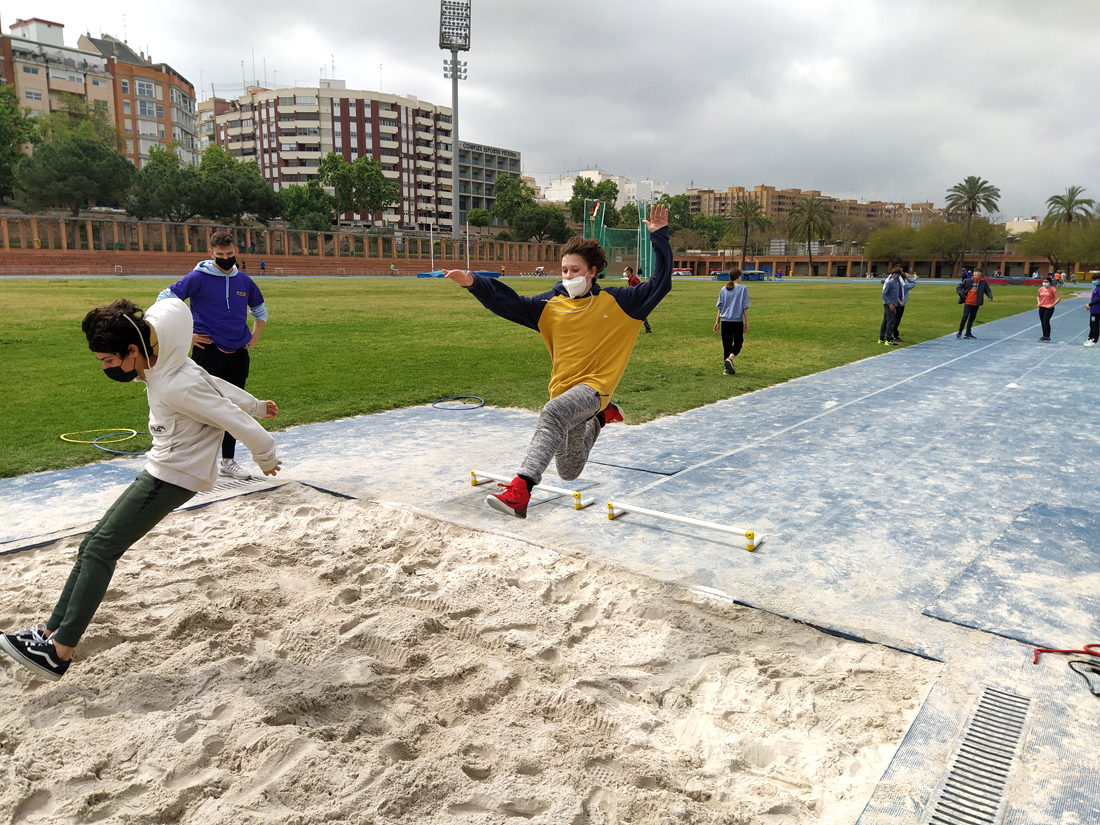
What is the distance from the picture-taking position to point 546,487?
6.35 m

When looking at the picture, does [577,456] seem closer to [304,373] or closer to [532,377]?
[532,377]

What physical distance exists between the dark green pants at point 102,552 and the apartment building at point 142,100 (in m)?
114

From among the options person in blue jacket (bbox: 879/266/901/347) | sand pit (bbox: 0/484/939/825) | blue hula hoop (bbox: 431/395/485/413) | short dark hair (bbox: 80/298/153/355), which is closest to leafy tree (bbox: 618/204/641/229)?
person in blue jacket (bbox: 879/266/901/347)

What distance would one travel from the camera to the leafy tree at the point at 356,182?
309ft

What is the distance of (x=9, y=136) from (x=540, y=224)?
62.7 m

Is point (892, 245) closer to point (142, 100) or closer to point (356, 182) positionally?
point (356, 182)

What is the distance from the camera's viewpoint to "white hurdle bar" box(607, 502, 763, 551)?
17.1ft

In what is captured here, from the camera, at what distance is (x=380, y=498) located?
6.25m

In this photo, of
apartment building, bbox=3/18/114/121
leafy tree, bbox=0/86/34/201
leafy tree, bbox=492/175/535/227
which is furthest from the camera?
leafy tree, bbox=492/175/535/227

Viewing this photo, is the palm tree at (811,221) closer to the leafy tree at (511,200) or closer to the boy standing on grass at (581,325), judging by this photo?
the leafy tree at (511,200)

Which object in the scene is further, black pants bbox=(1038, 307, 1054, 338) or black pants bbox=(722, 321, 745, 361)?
black pants bbox=(1038, 307, 1054, 338)

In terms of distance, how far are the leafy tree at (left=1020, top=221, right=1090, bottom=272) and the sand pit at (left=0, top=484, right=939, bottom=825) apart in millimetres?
103011

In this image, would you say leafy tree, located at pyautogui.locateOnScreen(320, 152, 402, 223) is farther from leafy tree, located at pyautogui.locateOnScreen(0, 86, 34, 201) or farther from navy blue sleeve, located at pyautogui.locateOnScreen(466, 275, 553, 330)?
navy blue sleeve, located at pyautogui.locateOnScreen(466, 275, 553, 330)

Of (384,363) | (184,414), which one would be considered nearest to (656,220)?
(184,414)
